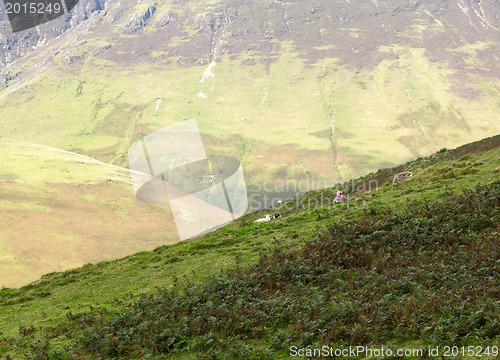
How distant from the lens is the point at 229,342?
32.3 feet

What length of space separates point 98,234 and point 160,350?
272 feet

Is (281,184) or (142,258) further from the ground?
(142,258)

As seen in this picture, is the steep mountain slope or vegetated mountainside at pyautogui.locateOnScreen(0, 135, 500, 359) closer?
vegetated mountainside at pyautogui.locateOnScreen(0, 135, 500, 359)

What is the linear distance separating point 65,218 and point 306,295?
298 feet

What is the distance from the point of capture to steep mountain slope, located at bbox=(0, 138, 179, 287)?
65.1 meters

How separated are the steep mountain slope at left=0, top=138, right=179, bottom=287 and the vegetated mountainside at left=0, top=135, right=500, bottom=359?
147ft

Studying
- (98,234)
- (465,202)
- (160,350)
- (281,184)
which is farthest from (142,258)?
(281,184)

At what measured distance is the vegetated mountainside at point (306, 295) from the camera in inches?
375

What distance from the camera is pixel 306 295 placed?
1220 cm

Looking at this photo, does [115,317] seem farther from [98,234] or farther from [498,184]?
[98,234]

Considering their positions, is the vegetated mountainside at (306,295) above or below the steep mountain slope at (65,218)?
above

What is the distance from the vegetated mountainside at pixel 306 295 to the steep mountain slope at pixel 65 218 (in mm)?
44827

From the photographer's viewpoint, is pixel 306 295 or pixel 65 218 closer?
pixel 306 295

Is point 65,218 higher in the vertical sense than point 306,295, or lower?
lower
